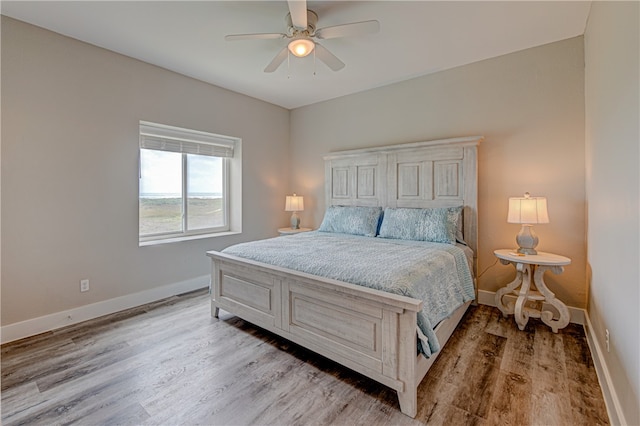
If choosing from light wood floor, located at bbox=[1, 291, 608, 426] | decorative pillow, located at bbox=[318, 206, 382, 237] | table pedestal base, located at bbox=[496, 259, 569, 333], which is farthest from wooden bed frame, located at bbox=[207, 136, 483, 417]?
table pedestal base, located at bbox=[496, 259, 569, 333]

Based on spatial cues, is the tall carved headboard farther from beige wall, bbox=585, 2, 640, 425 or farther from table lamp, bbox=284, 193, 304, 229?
beige wall, bbox=585, 2, 640, 425

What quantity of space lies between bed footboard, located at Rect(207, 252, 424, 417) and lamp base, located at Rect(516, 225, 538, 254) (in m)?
1.81

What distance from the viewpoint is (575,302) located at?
275 cm

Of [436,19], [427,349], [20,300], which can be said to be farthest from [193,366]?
[436,19]

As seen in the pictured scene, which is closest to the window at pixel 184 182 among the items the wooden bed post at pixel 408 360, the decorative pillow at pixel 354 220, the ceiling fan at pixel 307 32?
the decorative pillow at pixel 354 220

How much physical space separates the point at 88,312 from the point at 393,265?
3.02m

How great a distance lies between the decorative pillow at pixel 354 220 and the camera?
353cm

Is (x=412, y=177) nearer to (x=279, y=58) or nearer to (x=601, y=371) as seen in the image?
(x=279, y=58)

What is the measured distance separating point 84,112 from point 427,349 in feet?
11.9

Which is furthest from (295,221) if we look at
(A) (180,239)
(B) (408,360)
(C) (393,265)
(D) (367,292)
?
(B) (408,360)

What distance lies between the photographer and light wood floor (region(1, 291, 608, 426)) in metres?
1.59

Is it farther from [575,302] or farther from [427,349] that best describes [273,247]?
[575,302]

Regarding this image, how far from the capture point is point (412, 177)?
356 cm

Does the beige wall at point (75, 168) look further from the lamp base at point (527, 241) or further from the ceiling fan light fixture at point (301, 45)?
the lamp base at point (527, 241)
